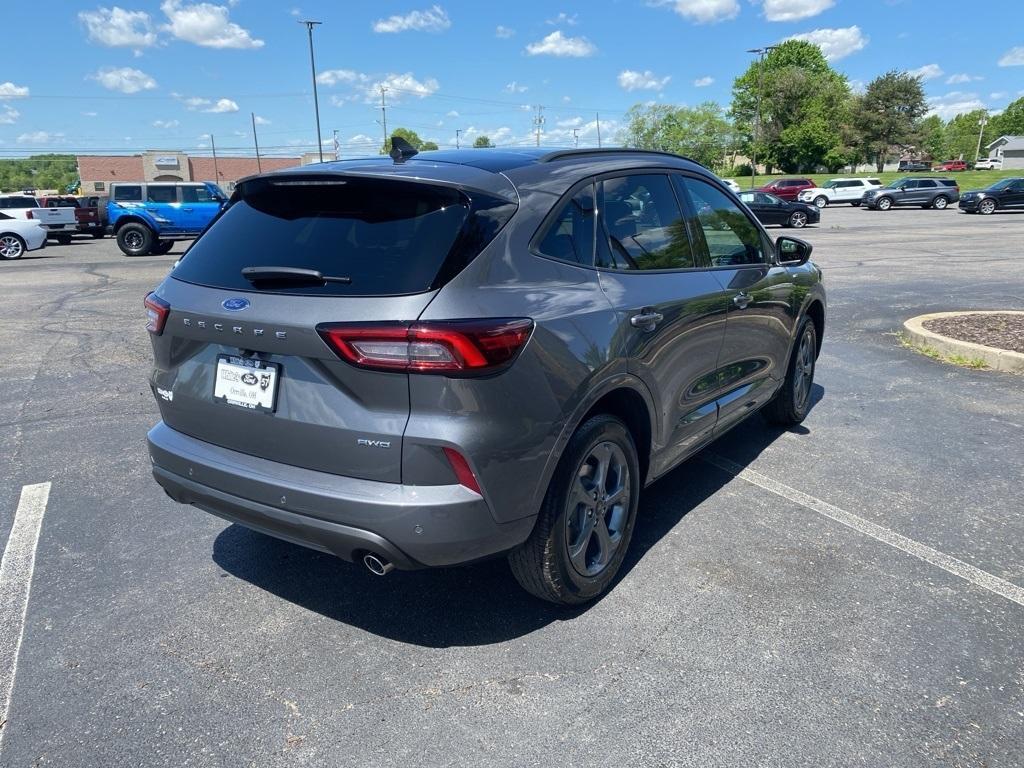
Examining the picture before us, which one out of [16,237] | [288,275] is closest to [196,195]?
[16,237]

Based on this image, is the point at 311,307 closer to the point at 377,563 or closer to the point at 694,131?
the point at 377,563

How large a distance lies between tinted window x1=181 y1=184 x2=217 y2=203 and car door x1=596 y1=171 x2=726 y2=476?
21109 mm

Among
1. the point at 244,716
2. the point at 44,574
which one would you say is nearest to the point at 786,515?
the point at 244,716

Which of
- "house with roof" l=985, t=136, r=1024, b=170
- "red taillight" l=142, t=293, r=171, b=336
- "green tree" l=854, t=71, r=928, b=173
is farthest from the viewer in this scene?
"house with roof" l=985, t=136, r=1024, b=170

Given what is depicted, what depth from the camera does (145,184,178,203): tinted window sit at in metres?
21.6

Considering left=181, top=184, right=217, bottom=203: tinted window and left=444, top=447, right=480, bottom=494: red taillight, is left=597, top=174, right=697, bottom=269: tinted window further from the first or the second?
left=181, top=184, right=217, bottom=203: tinted window

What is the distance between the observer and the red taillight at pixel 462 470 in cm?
246

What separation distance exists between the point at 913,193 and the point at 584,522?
42.9 meters

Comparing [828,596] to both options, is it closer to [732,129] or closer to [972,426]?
[972,426]

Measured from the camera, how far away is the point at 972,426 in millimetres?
5418

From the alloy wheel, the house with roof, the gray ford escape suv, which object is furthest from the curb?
the house with roof

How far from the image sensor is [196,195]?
72.4 ft

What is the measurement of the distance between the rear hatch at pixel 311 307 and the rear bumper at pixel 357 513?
56 mm

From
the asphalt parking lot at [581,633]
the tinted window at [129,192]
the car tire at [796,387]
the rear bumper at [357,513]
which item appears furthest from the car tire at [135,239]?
the rear bumper at [357,513]
